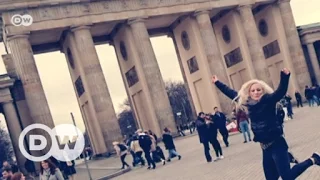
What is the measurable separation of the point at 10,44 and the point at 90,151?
1461 centimetres

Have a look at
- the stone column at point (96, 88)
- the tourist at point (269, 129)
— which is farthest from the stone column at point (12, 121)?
the tourist at point (269, 129)

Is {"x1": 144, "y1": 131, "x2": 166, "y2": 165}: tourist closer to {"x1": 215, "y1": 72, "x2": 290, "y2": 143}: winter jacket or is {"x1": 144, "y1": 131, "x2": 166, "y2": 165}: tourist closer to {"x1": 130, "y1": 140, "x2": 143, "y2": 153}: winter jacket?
{"x1": 130, "y1": 140, "x2": 143, "y2": 153}: winter jacket

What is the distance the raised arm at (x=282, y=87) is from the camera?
223 inches

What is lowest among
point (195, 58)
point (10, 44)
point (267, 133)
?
point (267, 133)

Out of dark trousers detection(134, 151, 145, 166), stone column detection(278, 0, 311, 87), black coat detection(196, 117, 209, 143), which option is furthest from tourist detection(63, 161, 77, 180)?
stone column detection(278, 0, 311, 87)

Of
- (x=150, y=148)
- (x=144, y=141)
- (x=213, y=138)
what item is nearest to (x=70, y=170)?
(x=144, y=141)

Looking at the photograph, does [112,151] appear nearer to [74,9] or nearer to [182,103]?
[74,9]

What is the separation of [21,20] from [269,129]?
3199 centimetres

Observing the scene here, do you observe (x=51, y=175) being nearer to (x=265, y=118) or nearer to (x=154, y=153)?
(x=265, y=118)

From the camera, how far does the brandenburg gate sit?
3525cm

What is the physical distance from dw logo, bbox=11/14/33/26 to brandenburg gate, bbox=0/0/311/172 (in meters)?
0.32

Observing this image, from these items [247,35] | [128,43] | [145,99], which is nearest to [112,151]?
[145,99]

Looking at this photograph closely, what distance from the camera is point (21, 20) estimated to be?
34844 mm

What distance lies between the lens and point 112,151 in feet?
121
